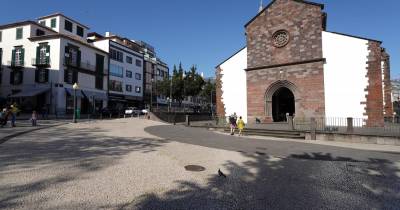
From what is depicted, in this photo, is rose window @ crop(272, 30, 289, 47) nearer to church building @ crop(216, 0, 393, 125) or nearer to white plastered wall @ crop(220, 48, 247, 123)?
church building @ crop(216, 0, 393, 125)

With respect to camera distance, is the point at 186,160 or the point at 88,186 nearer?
the point at 88,186

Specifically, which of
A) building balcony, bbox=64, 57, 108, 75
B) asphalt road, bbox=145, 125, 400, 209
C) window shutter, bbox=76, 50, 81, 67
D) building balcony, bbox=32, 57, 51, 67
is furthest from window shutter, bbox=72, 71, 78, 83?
asphalt road, bbox=145, 125, 400, 209

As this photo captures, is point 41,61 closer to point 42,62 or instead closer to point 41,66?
point 42,62

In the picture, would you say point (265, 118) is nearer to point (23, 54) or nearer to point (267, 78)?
point (267, 78)

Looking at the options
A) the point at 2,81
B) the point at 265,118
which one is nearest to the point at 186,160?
the point at 265,118

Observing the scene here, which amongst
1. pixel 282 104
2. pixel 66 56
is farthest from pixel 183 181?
pixel 66 56

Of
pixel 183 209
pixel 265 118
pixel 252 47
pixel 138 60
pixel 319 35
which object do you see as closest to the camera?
pixel 183 209

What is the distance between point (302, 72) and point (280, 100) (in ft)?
18.4

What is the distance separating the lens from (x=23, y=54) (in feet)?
115

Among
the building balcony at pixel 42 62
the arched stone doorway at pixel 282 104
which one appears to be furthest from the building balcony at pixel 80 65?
the arched stone doorway at pixel 282 104

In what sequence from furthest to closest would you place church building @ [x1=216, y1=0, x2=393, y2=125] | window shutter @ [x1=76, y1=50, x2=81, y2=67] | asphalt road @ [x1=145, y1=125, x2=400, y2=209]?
window shutter @ [x1=76, y1=50, x2=81, y2=67] < church building @ [x1=216, y1=0, x2=393, y2=125] < asphalt road @ [x1=145, y1=125, x2=400, y2=209]

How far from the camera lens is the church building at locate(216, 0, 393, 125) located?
1952 centimetres

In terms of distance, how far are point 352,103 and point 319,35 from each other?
20.7 ft

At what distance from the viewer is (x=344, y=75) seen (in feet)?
66.4
